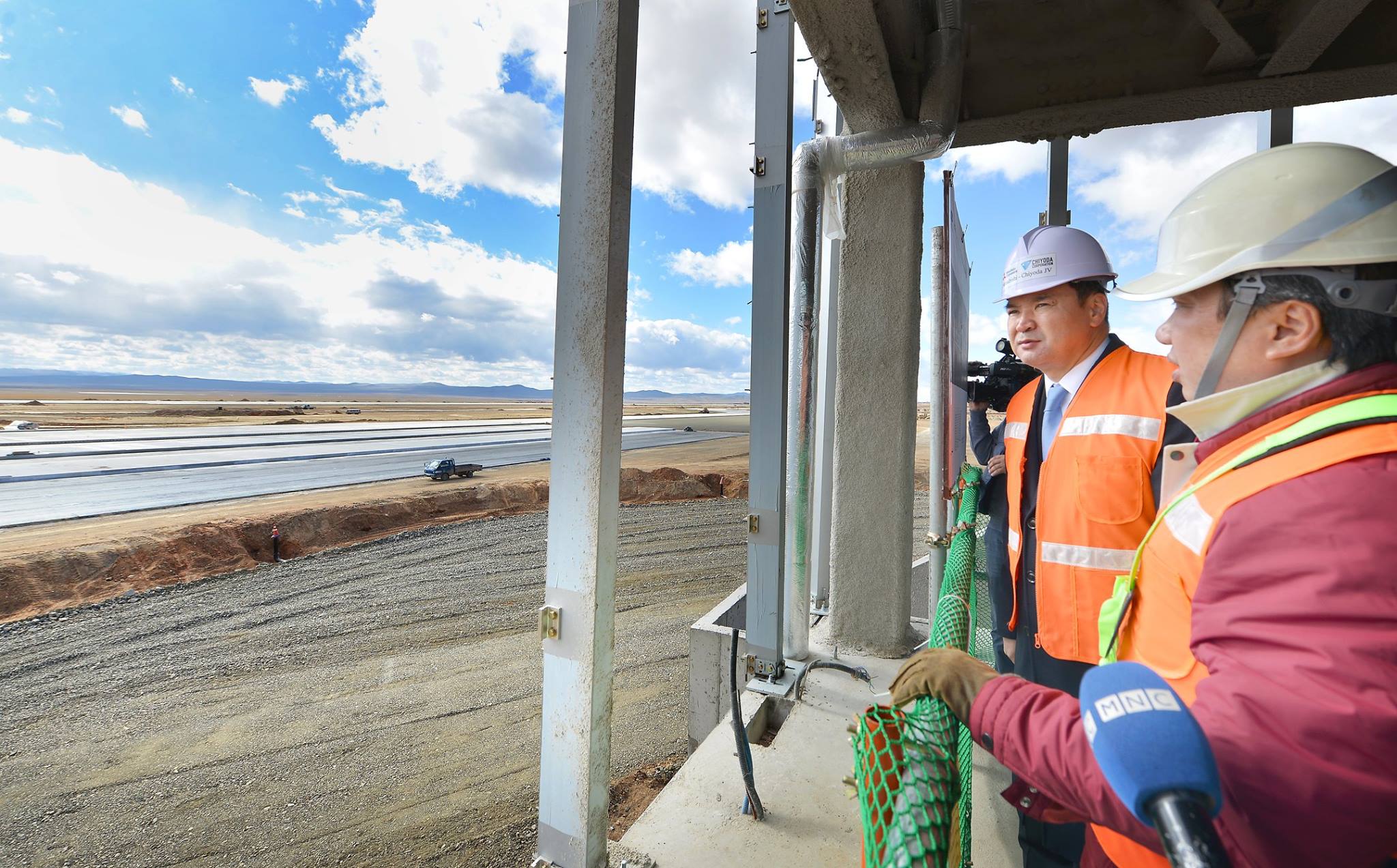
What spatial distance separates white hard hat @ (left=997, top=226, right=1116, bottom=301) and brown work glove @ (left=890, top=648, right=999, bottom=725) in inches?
66.1

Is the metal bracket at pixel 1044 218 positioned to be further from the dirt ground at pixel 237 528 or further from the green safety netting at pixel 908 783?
the dirt ground at pixel 237 528

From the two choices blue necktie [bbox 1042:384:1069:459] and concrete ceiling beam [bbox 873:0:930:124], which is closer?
blue necktie [bbox 1042:384:1069:459]

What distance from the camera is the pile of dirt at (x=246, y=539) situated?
10.5 metres

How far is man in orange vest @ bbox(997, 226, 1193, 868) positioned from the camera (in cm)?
185

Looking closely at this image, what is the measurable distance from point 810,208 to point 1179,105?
9.95 ft

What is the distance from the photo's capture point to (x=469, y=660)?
297 inches

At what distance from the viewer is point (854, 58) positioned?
3.40 m

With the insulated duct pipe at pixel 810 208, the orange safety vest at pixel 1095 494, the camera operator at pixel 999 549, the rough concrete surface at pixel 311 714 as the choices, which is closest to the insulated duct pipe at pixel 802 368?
the insulated duct pipe at pixel 810 208

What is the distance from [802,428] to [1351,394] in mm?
2846

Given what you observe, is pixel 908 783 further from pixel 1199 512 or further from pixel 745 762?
pixel 745 762

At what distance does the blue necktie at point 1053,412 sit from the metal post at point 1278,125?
3748 mm

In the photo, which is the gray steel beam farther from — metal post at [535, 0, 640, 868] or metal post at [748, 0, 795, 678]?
metal post at [535, 0, 640, 868]

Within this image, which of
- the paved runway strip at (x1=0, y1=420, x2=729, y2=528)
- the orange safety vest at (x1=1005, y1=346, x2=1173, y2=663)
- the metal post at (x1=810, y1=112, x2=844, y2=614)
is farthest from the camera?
the paved runway strip at (x1=0, y1=420, x2=729, y2=528)

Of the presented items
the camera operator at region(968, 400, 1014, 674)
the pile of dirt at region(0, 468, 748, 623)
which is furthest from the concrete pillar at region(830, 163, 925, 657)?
the pile of dirt at region(0, 468, 748, 623)
